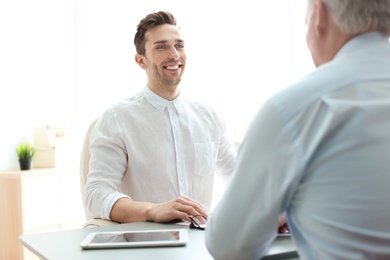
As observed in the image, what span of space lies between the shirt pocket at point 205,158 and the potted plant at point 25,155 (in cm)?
213

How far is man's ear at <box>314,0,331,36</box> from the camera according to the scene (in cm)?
94

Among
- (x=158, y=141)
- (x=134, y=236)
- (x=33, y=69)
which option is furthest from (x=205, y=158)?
(x=33, y=69)

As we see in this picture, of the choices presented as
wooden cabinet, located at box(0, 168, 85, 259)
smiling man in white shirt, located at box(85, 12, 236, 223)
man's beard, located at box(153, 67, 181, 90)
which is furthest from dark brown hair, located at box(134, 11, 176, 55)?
wooden cabinet, located at box(0, 168, 85, 259)

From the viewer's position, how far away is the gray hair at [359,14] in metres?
0.91

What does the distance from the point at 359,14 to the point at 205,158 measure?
1.38 meters

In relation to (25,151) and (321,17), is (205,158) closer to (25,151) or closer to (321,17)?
(321,17)

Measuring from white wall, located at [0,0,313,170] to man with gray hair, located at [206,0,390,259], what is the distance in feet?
9.02

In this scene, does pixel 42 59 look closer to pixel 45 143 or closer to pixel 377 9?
pixel 45 143

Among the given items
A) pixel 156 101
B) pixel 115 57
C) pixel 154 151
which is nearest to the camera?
pixel 154 151

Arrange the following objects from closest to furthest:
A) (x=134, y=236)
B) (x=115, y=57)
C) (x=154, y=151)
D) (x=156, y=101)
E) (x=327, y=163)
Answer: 1. (x=327, y=163)
2. (x=134, y=236)
3. (x=154, y=151)
4. (x=156, y=101)
5. (x=115, y=57)

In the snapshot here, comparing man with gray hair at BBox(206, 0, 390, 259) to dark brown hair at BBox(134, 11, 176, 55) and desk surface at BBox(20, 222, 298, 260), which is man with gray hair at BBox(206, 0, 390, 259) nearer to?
desk surface at BBox(20, 222, 298, 260)

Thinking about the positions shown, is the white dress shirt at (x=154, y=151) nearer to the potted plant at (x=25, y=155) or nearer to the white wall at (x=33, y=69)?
the potted plant at (x=25, y=155)

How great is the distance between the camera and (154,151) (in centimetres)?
217

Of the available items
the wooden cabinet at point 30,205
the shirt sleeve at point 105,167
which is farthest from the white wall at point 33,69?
the shirt sleeve at point 105,167
